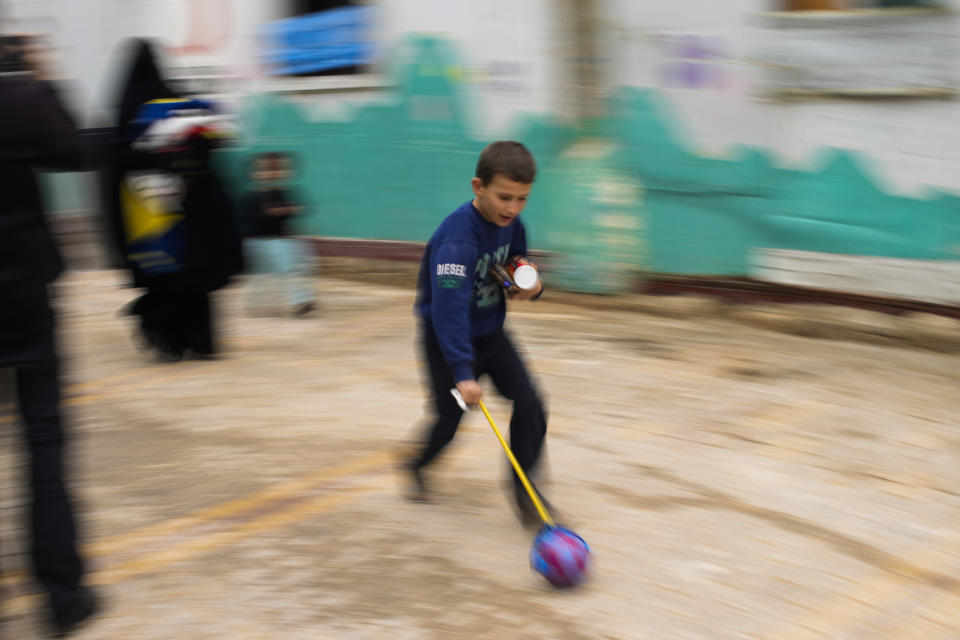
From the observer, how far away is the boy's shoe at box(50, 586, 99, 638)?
302cm

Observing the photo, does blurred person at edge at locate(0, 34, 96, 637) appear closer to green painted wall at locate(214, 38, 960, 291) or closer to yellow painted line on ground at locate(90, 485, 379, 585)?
yellow painted line on ground at locate(90, 485, 379, 585)

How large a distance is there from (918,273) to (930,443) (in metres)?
1.97

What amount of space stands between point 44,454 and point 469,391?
126cm

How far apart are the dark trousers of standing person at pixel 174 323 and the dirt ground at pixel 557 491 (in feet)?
0.46

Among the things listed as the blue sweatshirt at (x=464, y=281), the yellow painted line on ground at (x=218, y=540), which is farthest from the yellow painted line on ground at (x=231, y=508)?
the blue sweatshirt at (x=464, y=281)

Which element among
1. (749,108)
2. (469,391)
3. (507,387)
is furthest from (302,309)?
(469,391)

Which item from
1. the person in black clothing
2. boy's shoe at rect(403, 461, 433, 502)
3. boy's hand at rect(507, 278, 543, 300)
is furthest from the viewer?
the person in black clothing

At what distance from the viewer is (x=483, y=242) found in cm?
343

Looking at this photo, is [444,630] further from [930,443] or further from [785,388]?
[785,388]

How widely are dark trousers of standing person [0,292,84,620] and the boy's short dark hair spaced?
4.48ft

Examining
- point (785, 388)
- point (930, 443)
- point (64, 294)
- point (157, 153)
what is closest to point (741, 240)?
point (785, 388)

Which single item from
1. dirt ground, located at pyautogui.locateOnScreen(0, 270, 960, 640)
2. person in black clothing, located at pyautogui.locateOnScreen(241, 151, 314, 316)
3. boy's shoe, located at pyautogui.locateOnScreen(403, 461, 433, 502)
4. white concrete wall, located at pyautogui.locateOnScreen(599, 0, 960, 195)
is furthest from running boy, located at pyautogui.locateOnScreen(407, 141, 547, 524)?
person in black clothing, located at pyautogui.locateOnScreen(241, 151, 314, 316)

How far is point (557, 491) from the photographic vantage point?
4.12m

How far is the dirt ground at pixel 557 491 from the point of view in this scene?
3152 mm
